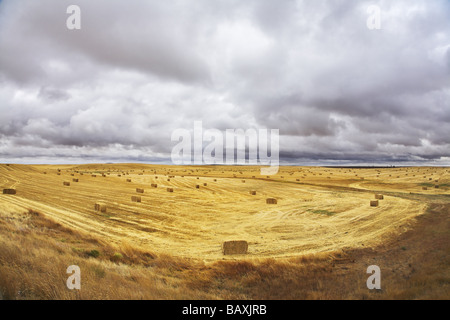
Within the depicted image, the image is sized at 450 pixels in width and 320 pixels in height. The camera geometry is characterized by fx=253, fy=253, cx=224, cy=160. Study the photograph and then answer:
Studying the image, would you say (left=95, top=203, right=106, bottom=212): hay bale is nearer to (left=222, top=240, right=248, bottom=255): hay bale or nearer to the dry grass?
the dry grass

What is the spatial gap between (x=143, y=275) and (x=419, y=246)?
40.2ft

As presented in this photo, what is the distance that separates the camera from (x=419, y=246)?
38.6 feet

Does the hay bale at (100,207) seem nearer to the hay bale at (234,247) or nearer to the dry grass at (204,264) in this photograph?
the dry grass at (204,264)

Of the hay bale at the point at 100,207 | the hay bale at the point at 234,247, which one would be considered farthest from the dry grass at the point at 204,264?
the hay bale at the point at 100,207

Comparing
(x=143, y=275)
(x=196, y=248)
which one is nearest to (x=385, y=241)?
(x=196, y=248)

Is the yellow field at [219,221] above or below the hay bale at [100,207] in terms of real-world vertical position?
below

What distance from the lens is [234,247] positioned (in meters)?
12.1

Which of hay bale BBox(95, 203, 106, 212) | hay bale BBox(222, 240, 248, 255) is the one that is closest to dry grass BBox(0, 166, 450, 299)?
hay bale BBox(222, 240, 248, 255)

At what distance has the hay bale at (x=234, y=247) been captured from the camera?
39.4 ft

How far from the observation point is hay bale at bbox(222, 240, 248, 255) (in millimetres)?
12008

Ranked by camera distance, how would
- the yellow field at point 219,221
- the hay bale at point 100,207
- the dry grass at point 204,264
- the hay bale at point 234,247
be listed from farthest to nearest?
the hay bale at point 100,207 < the yellow field at point 219,221 < the hay bale at point 234,247 < the dry grass at point 204,264

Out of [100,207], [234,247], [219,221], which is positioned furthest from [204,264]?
[100,207]

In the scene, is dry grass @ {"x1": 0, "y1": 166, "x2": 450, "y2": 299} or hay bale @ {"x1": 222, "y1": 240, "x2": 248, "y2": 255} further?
hay bale @ {"x1": 222, "y1": 240, "x2": 248, "y2": 255}
